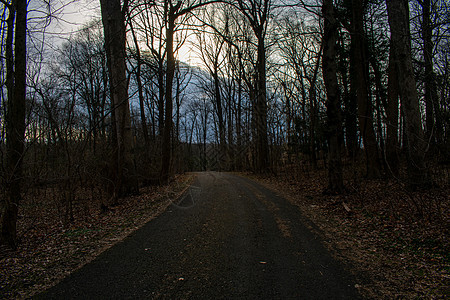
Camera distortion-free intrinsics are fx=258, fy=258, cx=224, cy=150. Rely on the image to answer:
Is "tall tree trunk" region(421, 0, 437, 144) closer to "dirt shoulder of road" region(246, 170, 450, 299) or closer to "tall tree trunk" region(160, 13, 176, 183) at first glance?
"dirt shoulder of road" region(246, 170, 450, 299)

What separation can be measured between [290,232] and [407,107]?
17.5 feet

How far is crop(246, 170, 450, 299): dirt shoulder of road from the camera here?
10.2 feet

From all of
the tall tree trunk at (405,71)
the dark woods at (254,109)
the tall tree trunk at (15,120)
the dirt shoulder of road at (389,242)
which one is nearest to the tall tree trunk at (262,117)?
the dark woods at (254,109)

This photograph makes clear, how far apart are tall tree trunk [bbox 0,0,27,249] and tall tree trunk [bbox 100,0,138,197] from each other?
3752mm

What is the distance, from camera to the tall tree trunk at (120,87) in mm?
9121

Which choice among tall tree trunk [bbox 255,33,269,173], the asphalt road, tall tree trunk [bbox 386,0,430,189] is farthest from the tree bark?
tall tree trunk [bbox 255,33,269,173]

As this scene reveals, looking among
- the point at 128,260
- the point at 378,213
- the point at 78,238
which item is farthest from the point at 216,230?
the point at 378,213

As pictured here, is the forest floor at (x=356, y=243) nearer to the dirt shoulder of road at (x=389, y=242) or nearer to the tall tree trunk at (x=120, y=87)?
the dirt shoulder of road at (x=389, y=242)

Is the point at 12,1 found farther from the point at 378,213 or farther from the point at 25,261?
the point at 378,213

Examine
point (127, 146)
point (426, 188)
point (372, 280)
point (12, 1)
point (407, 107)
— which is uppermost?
point (12, 1)

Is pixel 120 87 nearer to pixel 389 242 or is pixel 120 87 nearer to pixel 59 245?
pixel 59 245

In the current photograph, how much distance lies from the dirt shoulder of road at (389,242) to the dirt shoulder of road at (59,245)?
4016 mm

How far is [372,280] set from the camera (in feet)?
10.6

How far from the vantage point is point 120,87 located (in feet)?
32.9
